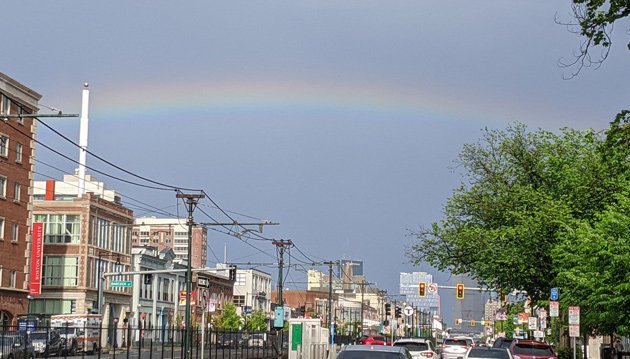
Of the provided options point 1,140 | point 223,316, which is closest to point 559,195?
point 1,140

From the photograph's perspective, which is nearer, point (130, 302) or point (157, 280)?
point (130, 302)

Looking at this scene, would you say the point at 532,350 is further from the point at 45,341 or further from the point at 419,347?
the point at 45,341

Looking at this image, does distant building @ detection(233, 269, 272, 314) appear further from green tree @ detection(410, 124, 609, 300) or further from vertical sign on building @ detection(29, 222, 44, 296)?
green tree @ detection(410, 124, 609, 300)

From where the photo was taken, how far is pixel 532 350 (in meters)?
37.0

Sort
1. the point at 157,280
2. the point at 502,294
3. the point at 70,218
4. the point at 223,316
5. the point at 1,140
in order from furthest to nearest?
1. the point at 223,316
2. the point at 157,280
3. the point at 70,218
4. the point at 1,140
5. the point at 502,294

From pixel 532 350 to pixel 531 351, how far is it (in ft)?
0.29

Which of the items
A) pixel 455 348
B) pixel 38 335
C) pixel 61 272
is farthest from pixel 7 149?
pixel 455 348

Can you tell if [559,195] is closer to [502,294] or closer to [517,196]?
[517,196]

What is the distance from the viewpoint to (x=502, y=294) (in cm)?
5484

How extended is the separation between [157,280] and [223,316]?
42.2ft

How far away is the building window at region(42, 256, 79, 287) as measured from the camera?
88.4 meters

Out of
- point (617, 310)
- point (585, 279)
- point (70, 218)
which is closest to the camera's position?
point (617, 310)

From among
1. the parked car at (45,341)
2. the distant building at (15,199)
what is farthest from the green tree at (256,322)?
the parked car at (45,341)

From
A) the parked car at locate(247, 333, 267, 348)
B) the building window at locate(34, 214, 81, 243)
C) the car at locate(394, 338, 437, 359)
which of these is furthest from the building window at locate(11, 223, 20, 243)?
the car at locate(394, 338, 437, 359)
